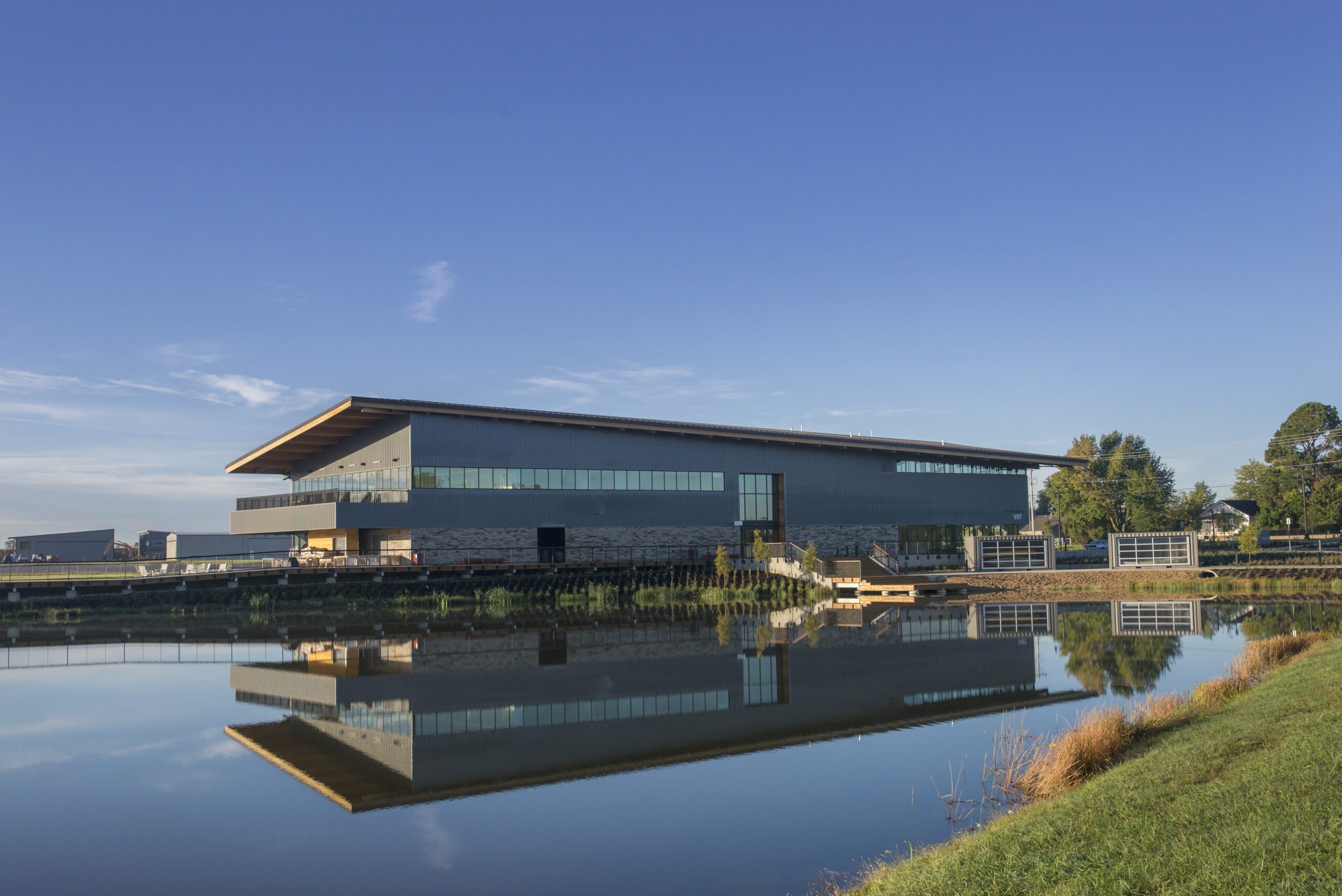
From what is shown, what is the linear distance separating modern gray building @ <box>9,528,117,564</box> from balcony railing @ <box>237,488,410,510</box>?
143ft

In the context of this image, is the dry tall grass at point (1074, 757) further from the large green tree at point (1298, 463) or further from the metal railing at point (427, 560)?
the large green tree at point (1298, 463)

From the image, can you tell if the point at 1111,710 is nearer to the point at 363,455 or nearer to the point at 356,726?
the point at 356,726

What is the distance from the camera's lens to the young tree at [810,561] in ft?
146

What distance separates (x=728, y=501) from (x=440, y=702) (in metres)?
33.9

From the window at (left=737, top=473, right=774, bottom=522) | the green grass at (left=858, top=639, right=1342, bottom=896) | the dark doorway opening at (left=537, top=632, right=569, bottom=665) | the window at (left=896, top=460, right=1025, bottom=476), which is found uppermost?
the window at (left=896, top=460, right=1025, bottom=476)

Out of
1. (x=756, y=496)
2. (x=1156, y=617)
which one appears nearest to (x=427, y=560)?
(x=756, y=496)

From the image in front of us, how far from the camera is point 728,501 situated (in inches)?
1978

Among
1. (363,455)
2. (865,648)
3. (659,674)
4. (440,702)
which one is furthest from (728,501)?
(440,702)

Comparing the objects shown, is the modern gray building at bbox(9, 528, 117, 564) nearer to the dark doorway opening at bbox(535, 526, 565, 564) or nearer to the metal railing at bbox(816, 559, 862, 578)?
the dark doorway opening at bbox(535, 526, 565, 564)

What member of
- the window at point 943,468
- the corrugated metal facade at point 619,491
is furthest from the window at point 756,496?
the window at point 943,468

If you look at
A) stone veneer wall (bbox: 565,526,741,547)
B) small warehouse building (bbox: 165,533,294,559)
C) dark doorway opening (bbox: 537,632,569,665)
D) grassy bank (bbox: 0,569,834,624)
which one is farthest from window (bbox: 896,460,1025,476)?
small warehouse building (bbox: 165,533,294,559)

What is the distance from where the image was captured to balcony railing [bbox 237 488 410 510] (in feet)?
145

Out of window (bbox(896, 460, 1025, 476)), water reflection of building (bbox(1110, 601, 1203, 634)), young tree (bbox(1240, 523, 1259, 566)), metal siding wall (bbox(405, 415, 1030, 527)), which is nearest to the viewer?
water reflection of building (bbox(1110, 601, 1203, 634))

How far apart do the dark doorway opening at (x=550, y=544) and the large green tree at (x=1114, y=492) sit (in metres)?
54.7
